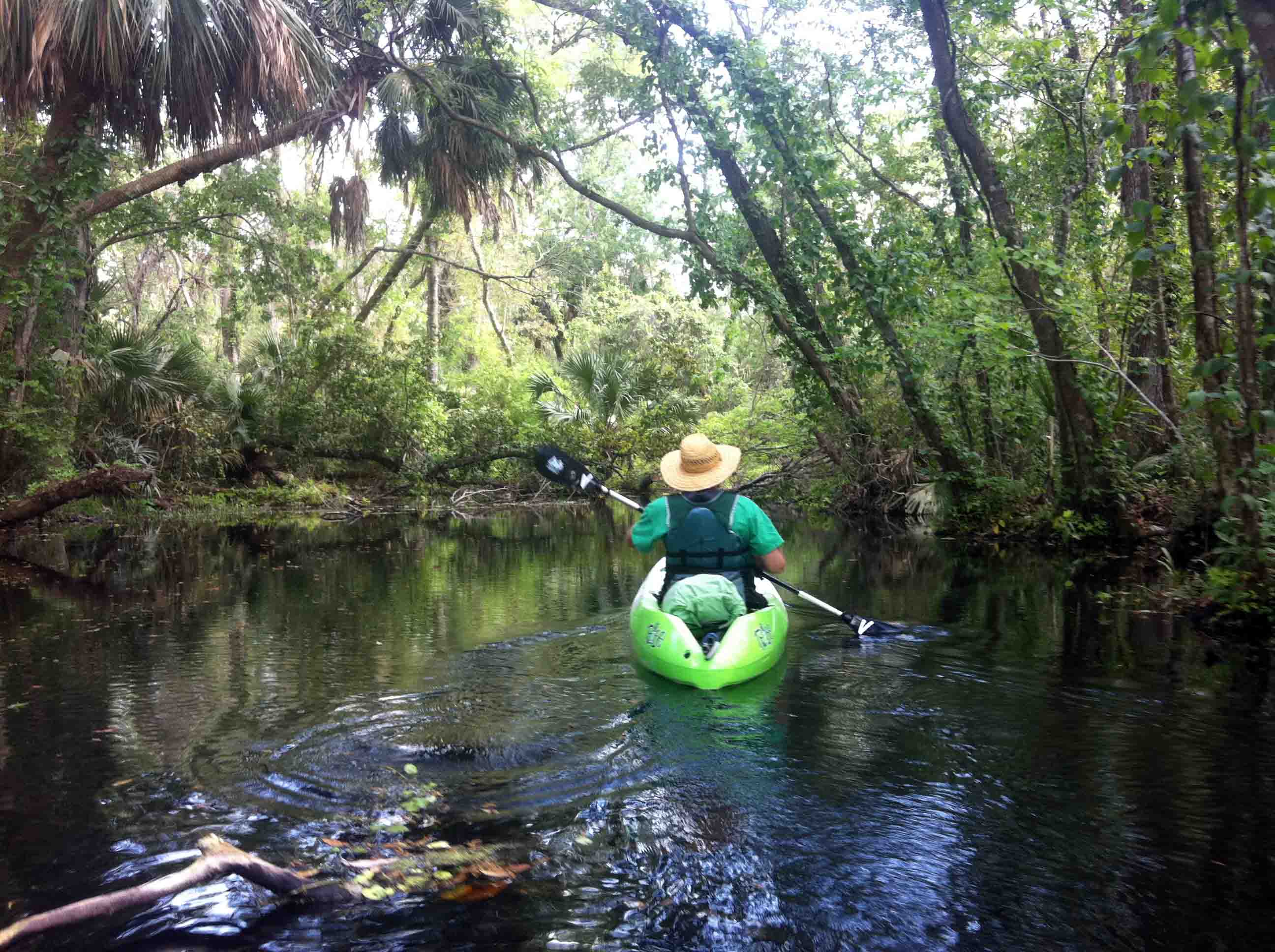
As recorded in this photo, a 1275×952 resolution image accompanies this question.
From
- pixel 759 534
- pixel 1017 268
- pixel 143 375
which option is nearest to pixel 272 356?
pixel 143 375

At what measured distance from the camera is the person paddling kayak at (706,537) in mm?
6305

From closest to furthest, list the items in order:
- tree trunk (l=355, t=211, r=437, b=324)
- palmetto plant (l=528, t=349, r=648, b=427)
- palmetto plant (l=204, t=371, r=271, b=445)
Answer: palmetto plant (l=204, t=371, r=271, b=445)
palmetto plant (l=528, t=349, r=648, b=427)
tree trunk (l=355, t=211, r=437, b=324)

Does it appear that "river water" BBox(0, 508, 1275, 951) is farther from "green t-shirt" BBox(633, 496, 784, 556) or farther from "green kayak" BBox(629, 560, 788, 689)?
"green t-shirt" BBox(633, 496, 784, 556)

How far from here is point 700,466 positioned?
646cm

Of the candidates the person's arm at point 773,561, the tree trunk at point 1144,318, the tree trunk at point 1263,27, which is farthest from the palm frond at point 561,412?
the tree trunk at point 1263,27

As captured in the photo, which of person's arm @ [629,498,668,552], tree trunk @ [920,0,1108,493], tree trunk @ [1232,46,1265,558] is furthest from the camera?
tree trunk @ [920,0,1108,493]

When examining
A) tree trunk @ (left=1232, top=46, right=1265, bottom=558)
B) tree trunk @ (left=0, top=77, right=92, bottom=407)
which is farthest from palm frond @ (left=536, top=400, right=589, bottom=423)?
tree trunk @ (left=1232, top=46, right=1265, bottom=558)

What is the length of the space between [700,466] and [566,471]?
2.99m

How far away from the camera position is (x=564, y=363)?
21.2m

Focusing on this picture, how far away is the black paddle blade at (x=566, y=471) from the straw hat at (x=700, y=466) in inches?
107

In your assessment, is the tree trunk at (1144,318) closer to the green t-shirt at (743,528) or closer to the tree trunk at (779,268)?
the tree trunk at (779,268)

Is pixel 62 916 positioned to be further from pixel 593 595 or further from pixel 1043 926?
pixel 593 595

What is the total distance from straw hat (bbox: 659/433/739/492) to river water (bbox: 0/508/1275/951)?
4.16 ft

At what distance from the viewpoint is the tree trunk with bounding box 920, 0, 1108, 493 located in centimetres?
992
